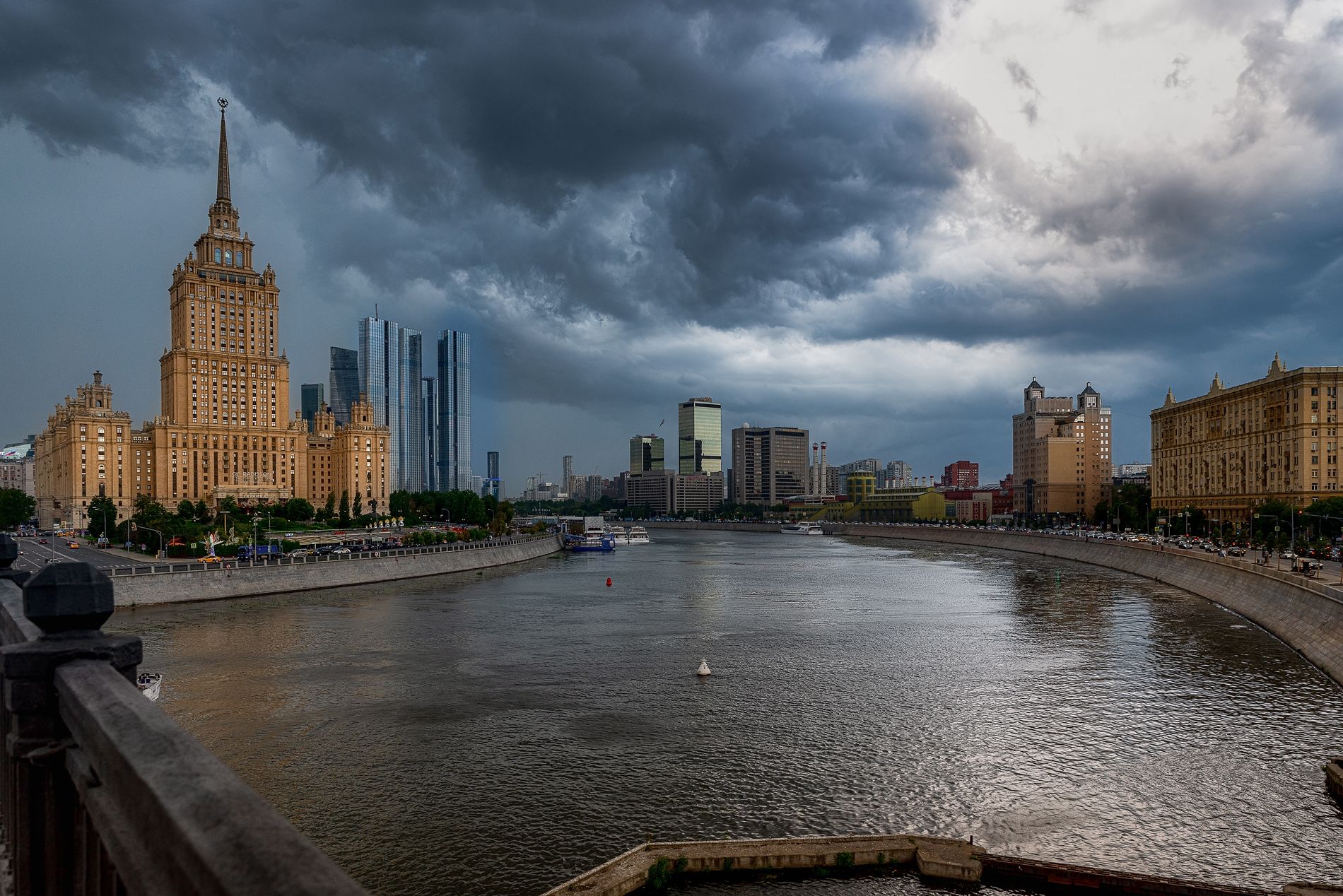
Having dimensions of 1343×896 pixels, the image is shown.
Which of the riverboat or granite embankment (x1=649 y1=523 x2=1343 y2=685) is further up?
granite embankment (x1=649 y1=523 x2=1343 y2=685)

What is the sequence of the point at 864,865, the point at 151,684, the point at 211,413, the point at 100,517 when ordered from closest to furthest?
1. the point at 864,865
2. the point at 151,684
3. the point at 100,517
4. the point at 211,413

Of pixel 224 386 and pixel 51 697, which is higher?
pixel 224 386

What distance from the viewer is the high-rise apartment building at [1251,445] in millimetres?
124875

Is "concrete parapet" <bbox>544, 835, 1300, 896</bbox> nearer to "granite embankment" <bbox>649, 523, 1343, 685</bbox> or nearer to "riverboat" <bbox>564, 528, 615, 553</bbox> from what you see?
"granite embankment" <bbox>649, 523, 1343, 685</bbox>

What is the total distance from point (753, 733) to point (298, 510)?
149170mm

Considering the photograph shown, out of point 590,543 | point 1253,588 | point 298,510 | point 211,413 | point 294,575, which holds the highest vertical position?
point 211,413

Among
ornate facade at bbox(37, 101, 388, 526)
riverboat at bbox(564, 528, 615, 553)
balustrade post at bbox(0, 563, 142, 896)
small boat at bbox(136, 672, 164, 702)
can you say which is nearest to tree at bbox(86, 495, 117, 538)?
ornate facade at bbox(37, 101, 388, 526)

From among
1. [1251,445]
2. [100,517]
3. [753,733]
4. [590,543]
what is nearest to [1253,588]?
[753,733]

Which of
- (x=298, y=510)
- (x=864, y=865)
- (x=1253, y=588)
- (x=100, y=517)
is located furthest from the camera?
(x=298, y=510)

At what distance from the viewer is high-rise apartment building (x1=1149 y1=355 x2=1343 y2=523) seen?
125 m

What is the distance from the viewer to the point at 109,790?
14.0 feet

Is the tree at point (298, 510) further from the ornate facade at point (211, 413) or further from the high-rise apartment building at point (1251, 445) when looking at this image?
the high-rise apartment building at point (1251, 445)

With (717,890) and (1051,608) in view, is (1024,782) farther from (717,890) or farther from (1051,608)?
(1051,608)

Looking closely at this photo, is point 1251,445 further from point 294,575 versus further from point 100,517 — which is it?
point 100,517
